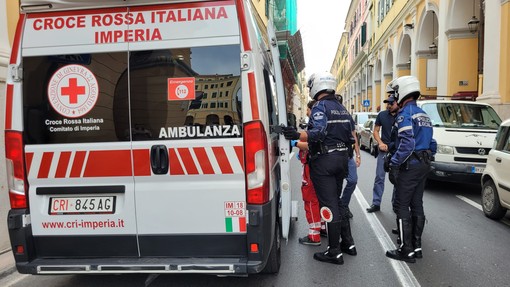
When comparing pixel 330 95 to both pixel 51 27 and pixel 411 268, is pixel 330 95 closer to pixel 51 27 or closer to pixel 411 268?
pixel 411 268

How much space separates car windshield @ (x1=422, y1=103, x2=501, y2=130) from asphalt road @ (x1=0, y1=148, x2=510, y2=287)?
283cm

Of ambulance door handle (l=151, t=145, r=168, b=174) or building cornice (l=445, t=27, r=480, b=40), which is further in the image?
building cornice (l=445, t=27, r=480, b=40)

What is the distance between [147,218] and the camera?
10.2 feet

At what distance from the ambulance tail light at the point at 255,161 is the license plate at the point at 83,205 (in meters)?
1.11

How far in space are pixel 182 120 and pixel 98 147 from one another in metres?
0.70

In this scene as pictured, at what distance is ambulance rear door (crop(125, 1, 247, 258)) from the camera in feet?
9.84

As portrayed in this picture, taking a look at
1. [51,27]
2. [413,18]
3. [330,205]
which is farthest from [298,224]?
[413,18]

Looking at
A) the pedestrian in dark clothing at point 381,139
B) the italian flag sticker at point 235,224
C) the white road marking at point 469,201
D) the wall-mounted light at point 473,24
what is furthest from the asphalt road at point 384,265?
the wall-mounted light at point 473,24

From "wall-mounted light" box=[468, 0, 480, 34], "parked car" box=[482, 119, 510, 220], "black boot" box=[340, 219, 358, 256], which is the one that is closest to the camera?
"black boot" box=[340, 219, 358, 256]

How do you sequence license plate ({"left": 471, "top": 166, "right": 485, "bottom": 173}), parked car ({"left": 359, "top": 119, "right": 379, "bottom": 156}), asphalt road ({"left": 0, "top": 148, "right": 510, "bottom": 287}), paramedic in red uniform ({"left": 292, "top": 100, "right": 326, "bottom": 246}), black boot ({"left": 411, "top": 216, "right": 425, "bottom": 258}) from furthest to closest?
1. parked car ({"left": 359, "top": 119, "right": 379, "bottom": 156})
2. license plate ({"left": 471, "top": 166, "right": 485, "bottom": 173})
3. paramedic in red uniform ({"left": 292, "top": 100, "right": 326, "bottom": 246})
4. black boot ({"left": 411, "top": 216, "right": 425, "bottom": 258})
5. asphalt road ({"left": 0, "top": 148, "right": 510, "bottom": 287})

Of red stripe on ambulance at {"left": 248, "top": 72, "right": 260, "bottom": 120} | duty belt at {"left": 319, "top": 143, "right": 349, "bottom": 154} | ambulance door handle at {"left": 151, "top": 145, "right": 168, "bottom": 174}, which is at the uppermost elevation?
red stripe on ambulance at {"left": 248, "top": 72, "right": 260, "bottom": 120}

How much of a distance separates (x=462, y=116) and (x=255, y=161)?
7535 mm

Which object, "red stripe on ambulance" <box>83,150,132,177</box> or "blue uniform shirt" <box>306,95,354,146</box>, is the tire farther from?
"red stripe on ambulance" <box>83,150,132,177</box>

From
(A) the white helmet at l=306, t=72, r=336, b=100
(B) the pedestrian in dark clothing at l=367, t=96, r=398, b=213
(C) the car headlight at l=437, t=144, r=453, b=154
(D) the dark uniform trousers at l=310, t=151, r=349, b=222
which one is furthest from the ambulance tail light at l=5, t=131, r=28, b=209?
(C) the car headlight at l=437, t=144, r=453, b=154
